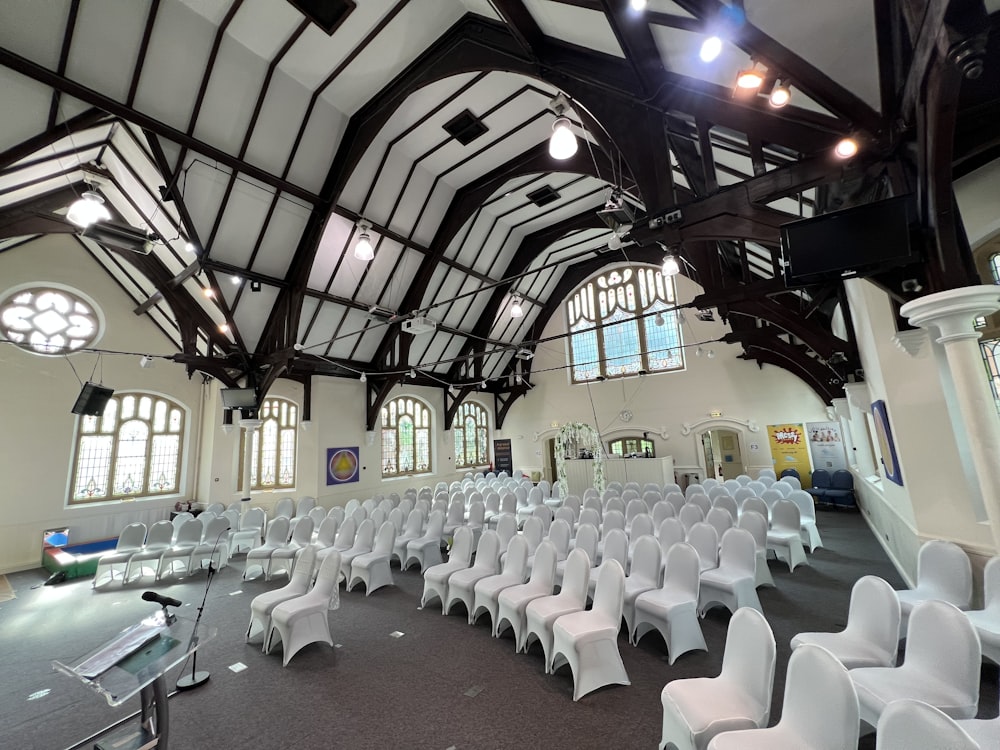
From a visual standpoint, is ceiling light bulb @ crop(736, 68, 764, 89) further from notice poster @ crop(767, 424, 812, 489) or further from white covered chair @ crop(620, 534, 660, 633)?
notice poster @ crop(767, 424, 812, 489)

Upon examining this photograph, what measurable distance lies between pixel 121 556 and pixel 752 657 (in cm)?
857

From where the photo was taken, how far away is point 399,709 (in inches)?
118

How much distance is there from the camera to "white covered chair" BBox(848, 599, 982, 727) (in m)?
1.99

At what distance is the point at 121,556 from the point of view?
6309mm

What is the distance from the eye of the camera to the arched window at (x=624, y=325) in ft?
42.7

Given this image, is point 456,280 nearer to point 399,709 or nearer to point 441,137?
point 441,137

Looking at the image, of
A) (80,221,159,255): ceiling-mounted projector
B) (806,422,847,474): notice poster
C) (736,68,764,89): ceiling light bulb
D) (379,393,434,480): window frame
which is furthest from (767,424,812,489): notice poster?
(80,221,159,255): ceiling-mounted projector

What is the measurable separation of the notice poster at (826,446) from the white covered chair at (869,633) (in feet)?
31.9

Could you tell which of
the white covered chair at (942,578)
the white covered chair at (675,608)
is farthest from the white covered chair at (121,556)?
the white covered chair at (942,578)

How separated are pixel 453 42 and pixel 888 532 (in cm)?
926

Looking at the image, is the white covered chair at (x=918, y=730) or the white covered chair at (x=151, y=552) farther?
the white covered chair at (x=151, y=552)

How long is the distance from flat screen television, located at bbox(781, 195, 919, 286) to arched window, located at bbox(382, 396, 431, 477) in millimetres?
11600

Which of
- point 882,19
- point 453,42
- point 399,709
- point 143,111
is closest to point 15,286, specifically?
point 143,111

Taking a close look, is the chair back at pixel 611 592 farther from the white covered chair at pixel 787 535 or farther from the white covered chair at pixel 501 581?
the white covered chair at pixel 787 535
